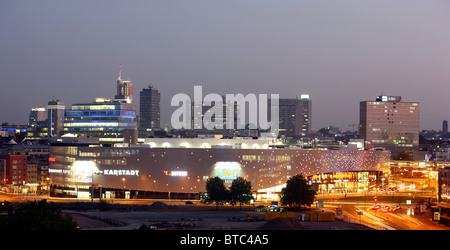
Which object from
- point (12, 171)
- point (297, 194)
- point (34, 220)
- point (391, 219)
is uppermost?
point (34, 220)

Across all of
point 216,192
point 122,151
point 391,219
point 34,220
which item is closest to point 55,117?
point 122,151

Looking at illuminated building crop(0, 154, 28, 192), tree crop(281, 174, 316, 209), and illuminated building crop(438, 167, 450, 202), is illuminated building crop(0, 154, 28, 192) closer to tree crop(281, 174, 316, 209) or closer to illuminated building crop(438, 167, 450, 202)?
tree crop(281, 174, 316, 209)

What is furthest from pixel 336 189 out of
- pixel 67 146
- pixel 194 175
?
pixel 67 146

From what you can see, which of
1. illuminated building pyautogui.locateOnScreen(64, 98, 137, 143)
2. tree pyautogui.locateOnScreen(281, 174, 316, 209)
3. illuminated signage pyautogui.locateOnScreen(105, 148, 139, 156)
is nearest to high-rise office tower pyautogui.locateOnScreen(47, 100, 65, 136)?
illuminated building pyautogui.locateOnScreen(64, 98, 137, 143)

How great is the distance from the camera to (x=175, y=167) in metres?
85.5

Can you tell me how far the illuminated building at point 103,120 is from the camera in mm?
141250

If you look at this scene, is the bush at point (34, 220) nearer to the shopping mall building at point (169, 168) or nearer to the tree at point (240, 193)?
the tree at point (240, 193)

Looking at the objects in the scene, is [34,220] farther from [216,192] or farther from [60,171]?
[60,171]

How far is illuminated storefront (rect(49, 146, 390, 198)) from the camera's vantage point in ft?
279

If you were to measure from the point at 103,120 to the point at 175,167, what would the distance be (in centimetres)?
6248

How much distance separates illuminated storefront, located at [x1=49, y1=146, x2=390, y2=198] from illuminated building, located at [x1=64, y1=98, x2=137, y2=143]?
49.1 meters

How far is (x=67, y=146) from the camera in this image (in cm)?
9319

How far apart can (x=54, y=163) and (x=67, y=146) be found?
15.3 ft
